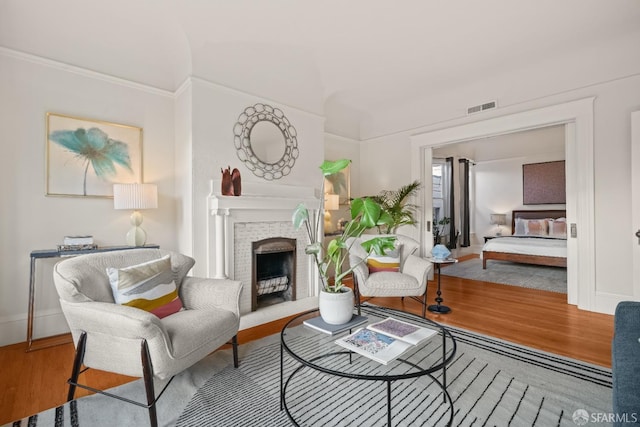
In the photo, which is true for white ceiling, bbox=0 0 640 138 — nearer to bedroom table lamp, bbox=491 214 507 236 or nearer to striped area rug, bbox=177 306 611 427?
striped area rug, bbox=177 306 611 427

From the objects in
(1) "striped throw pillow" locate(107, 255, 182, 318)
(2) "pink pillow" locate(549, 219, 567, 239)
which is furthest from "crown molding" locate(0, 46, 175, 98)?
(2) "pink pillow" locate(549, 219, 567, 239)

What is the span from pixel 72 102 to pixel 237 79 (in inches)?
62.2

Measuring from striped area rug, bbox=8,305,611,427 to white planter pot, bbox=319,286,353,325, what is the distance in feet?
1.62

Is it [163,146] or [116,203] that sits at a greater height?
[163,146]

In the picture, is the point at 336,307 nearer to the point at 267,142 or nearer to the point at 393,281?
the point at 393,281

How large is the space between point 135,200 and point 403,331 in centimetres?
Answer: 262

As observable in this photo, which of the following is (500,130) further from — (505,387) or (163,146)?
(163,146)

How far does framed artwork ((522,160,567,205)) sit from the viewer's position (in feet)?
22.7

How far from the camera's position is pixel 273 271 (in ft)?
12.3

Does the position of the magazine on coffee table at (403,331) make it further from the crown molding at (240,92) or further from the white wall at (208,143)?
the crown molding at (240,92)

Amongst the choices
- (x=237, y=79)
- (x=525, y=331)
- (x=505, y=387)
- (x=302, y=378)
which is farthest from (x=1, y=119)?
(x=525, y=331)

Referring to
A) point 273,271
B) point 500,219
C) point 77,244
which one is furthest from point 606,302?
point 77,244

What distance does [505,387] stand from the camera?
75.4 inches

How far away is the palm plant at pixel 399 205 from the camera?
464 centimetres
